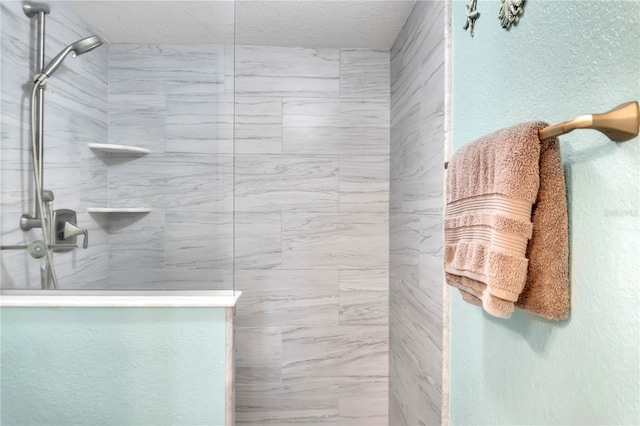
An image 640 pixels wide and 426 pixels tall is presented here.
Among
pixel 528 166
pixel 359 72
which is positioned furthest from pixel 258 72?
pixel 528 166

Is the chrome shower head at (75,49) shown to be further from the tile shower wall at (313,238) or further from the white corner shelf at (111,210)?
the tile shower wall at (313,238)

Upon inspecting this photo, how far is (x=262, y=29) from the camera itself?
84.6 inches

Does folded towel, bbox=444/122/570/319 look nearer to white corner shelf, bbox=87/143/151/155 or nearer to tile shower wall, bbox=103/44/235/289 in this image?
tile shower wall, bbox=103/44/235/289

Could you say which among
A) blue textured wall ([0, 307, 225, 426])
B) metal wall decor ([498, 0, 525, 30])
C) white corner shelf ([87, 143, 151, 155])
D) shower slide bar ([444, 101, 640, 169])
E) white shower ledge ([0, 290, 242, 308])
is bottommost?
blue textured wall ([0, 307, 225, 426])

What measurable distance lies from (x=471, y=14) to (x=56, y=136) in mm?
1325

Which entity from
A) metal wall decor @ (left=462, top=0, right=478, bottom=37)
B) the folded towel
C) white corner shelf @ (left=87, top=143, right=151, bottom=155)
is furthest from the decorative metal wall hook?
white corner shelf @ (left=87, top=143, right=151, bottom=155)

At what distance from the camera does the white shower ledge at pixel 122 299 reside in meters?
1.28

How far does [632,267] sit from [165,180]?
1186 mm

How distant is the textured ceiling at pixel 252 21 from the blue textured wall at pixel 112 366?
880mm

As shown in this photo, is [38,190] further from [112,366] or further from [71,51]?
[112,366]

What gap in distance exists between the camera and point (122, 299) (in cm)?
129

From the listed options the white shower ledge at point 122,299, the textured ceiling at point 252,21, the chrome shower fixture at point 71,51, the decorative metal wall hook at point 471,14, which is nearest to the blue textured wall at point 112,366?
the white shower ledge at point 122,299

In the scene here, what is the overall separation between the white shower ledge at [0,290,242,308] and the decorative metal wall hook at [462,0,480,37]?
1096 millimetres

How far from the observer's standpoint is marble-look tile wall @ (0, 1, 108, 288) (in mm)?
1299
